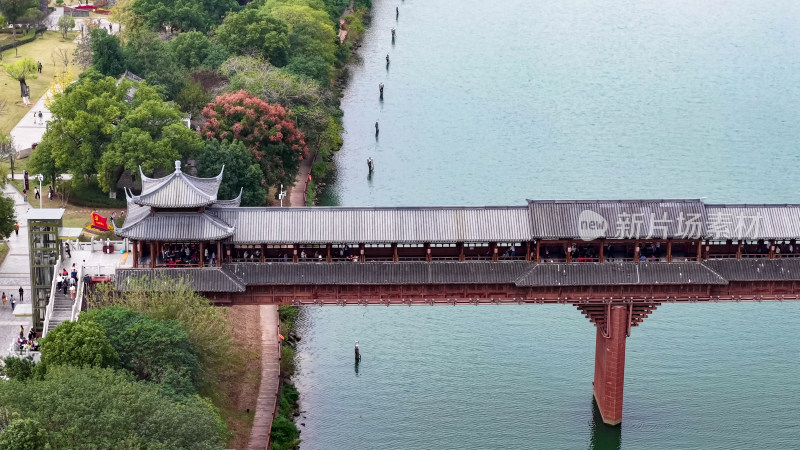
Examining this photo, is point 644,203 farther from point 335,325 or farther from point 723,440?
point 335,325

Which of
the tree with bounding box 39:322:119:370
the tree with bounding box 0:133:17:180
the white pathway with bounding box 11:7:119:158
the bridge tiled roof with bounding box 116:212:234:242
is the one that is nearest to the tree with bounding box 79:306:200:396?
the tree with bounding box 39:322:119:370

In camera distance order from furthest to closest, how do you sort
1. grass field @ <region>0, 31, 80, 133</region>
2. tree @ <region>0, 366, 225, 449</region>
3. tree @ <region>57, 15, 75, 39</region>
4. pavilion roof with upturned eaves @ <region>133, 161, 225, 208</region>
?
tree @ <region>57, 15, 75, 39</region>, grass field @ <region>0, 31, 80, 133</region>, pavilion roof with upturned eaves @ <region>133, 161, 225, 208</region>, tree @ <region>0, 366, 225, 449</region>

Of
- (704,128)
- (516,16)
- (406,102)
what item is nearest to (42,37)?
(406,102)

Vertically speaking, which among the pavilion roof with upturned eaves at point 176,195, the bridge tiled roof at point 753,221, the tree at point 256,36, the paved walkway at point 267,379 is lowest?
the paved walkway at point 267,379

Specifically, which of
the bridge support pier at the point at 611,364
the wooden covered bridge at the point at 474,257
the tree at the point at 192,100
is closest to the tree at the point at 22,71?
the tree at the point at 192,100

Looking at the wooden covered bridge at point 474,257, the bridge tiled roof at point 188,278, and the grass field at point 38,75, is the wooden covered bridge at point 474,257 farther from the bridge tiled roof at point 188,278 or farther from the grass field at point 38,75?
the grass field at point 38,75

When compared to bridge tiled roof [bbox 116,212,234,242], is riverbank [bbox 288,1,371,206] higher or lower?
higher

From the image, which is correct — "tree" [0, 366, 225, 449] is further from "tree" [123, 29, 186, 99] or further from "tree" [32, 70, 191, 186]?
"tree" [123, 29, 186, 99]

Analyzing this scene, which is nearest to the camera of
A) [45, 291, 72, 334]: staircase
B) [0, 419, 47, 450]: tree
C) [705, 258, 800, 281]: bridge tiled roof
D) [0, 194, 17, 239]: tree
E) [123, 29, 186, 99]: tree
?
[0, 419, 47, 450]: tree
